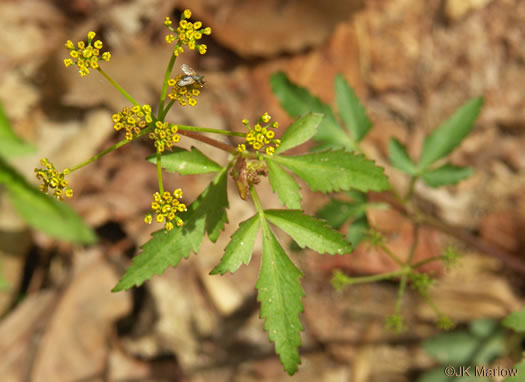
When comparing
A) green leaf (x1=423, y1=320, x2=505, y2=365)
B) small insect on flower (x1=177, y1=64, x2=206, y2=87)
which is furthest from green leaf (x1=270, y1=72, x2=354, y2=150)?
green leaf (x1=423, y1=320, x2=505, y2=365)

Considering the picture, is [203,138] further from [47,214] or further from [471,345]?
[471,345]

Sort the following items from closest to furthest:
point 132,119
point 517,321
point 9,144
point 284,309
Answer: point 132,119, point 284,309, point 517,321, point 9,144

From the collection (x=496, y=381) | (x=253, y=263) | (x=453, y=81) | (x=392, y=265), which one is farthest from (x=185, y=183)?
(x=496, y=381)

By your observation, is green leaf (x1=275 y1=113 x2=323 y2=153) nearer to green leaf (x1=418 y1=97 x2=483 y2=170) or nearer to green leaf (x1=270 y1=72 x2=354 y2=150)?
green leaf (x1=270 y1=72 x2=354 y2=150)

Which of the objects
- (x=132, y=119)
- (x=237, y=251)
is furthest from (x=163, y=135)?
(x=237, y=251)

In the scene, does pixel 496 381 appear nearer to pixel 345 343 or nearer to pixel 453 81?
pixel 345 343

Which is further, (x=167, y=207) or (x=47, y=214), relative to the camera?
(x=47, y=214)
